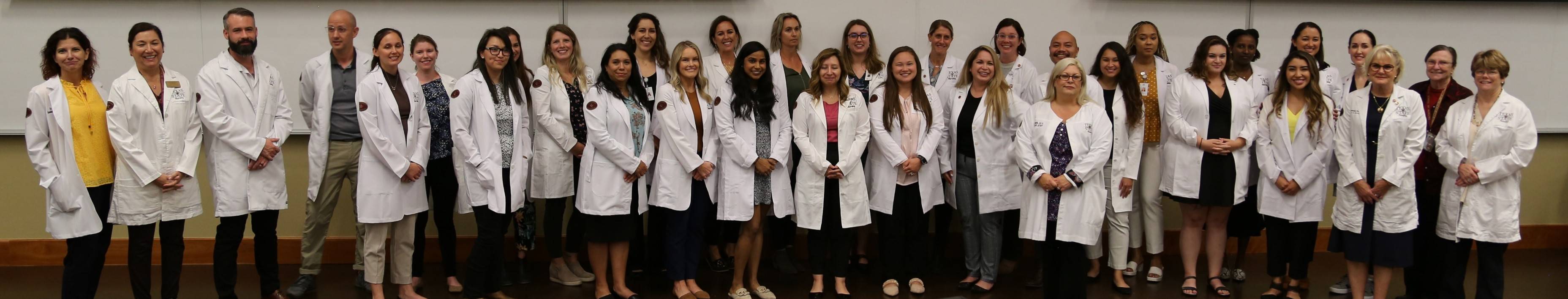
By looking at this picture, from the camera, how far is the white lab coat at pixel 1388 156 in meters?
4.12

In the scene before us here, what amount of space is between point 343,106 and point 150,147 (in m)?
0.76

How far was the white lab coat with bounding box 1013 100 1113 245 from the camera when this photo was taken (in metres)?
4.13

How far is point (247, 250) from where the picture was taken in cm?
547

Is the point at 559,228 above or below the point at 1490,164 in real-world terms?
below

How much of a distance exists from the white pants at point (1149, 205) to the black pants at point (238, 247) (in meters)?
3.96

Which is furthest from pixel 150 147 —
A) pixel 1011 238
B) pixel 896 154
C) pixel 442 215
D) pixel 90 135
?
pixel 1011 238

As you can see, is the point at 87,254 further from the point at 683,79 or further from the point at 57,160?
the point at 683,79

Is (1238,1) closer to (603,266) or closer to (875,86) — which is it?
(875,86)

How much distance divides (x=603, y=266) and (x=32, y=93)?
7.40 ft

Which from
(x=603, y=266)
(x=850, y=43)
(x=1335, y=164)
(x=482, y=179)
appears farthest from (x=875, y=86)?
(x=1335, y=164)

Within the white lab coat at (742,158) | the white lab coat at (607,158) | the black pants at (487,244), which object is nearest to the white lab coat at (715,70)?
the white lab coat at (742,158)

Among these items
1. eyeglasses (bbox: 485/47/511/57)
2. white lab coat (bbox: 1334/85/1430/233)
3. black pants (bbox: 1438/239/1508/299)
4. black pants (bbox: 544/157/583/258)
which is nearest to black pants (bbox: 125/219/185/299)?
eyeglasses (bbox: 485/47/511/57)

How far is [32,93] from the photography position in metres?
3.87

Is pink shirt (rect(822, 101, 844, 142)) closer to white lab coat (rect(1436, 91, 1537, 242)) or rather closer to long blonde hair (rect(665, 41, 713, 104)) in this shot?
long blonde hair (rect(665, 41, 713, 104))
